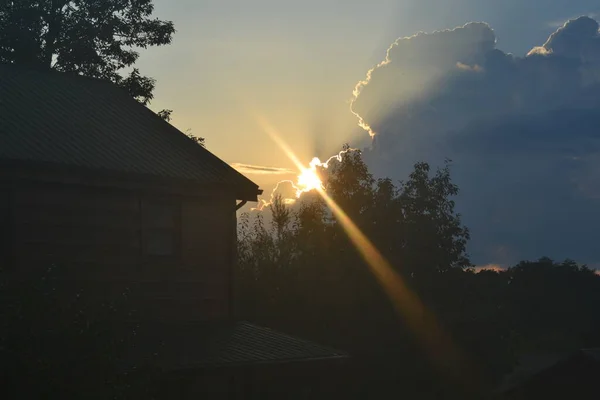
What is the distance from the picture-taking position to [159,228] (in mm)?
20047

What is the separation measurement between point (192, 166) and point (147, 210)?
1828 mm

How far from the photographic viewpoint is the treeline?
29.6 meters

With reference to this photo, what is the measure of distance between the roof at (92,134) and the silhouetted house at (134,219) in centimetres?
5

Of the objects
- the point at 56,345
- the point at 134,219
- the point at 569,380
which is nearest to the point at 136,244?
the point at 134,219

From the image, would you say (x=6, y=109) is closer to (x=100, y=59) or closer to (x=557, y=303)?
(x=100, y=59)

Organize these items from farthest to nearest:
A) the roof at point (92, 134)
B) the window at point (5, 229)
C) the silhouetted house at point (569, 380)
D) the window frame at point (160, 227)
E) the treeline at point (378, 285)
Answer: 1. the treeline at point (378, 285)
2. the window frame at point (160, 227)
3. the roof at point (92, 134)
4. the silhouetted house at point (569, 380)
5. the window at point (5, 229)

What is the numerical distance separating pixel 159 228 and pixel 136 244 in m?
0.73

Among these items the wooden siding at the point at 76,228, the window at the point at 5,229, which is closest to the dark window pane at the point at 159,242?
the wooden siding at the point at 76,228

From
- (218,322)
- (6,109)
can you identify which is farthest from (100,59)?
(218,322)

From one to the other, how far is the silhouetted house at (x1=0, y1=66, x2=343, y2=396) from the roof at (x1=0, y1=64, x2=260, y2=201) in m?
0.05

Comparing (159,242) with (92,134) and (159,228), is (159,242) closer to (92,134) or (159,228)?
(159,228)

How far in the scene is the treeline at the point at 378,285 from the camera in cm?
2962

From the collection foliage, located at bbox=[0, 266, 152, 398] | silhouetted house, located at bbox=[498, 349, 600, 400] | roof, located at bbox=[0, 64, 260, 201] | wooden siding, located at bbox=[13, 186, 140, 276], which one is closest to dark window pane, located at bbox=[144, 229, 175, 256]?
wooden siding, located at bbox=[13, 186, 140, 276]

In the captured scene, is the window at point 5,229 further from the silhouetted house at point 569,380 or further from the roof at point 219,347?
the silhouetted house at point 569,380
